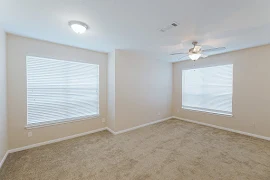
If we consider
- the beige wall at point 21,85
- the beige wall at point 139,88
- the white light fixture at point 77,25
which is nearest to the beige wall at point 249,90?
the beige wall at point 139,88

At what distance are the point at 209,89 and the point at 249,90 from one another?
1065mm

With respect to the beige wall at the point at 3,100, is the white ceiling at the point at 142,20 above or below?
above

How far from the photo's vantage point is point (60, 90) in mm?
3244

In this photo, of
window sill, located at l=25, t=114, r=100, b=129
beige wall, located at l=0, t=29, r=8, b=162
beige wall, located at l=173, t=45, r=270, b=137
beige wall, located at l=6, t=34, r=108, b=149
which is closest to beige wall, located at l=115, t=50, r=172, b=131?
window sill, located at l=25, t=114, r=100, b=129

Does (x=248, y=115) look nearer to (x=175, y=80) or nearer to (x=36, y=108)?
(x=175, y=80)

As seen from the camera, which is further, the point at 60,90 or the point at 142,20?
the point at 60,90

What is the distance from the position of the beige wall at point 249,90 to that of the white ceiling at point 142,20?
0.61m

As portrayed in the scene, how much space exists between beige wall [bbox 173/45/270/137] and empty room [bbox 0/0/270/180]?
2cm

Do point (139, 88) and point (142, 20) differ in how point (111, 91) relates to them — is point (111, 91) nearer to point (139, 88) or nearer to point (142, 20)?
point (139, 88)

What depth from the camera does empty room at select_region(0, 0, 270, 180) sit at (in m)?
1.96

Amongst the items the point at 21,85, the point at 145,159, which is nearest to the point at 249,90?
the point at 145,159

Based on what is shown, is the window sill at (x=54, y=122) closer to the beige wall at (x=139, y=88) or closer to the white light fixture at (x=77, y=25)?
the beige wall at (x=139, y=88)

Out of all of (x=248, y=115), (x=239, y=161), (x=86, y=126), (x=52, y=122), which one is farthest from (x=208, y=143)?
(x=52, y=122)

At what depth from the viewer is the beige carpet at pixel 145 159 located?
2.02 m
